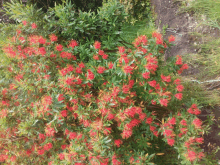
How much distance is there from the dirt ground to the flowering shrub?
1649 mm

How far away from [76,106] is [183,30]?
349 cm

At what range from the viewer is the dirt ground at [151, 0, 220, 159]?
140 inches

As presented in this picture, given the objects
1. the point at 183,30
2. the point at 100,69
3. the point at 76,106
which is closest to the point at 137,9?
the point at 183,30

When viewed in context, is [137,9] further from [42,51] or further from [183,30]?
[42,51]

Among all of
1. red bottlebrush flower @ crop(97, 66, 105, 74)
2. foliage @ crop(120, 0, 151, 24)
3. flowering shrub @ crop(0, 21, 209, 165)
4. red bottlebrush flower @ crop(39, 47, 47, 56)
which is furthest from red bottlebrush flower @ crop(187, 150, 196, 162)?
foliage @ crop(120, 0, 151, 24)

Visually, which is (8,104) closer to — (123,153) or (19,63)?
(19,63)

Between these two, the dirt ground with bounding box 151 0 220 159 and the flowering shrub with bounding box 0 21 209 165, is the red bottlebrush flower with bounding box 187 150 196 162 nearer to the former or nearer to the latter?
the flowering shrub with bounding box 0 21 209 165

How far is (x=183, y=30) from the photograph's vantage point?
4016 millimetres

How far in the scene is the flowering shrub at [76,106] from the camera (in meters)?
2.03

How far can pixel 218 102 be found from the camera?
3.30 meters

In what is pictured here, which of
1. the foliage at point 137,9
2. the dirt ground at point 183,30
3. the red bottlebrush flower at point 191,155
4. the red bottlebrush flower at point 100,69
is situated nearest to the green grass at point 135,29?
the foliage at point 137,9

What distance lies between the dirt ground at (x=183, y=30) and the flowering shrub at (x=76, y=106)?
5.41 ft

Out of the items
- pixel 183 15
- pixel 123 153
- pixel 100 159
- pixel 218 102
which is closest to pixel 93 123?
pixel 100 159

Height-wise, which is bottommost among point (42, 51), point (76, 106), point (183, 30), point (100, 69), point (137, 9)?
point (76, 106)
